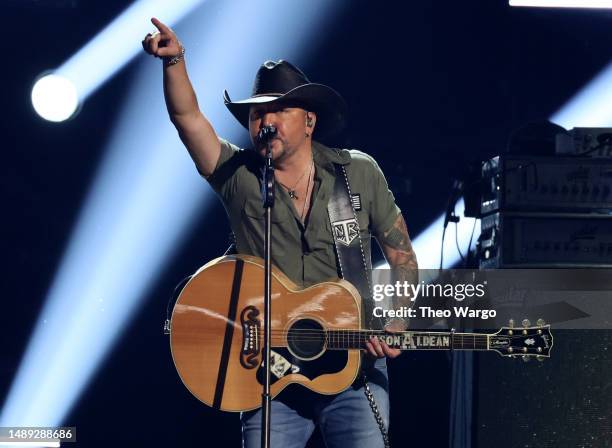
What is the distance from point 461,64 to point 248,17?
1.46m

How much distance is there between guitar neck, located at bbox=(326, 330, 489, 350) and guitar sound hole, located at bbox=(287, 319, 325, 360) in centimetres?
4

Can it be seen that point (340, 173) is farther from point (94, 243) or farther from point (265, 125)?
point (94, 243)

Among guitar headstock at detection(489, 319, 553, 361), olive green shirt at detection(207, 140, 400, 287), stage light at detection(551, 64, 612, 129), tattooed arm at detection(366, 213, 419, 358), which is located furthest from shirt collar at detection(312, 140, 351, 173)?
stage light at detection(551, 64, 612, 129)

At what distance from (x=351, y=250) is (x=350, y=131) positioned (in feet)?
9.56

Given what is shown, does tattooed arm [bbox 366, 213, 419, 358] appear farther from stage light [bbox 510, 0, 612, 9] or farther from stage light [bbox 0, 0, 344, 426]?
stage light [bbox 510, 0, 612, 9]

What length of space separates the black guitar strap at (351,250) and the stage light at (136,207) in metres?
2.67

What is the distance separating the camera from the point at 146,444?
6.45 meters

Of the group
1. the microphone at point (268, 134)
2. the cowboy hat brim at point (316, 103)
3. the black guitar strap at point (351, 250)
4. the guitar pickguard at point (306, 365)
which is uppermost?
the cowboy hat brim at point (316, 103)

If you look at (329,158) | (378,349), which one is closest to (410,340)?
(378,349)

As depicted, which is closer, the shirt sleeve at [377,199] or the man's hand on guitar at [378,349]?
the man's hand on guitar at [378,349]

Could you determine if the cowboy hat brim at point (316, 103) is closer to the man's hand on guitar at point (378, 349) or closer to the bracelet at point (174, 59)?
the bracelet at point (174, 59)

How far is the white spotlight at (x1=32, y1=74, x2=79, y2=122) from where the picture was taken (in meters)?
6.54

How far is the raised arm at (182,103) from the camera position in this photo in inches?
143

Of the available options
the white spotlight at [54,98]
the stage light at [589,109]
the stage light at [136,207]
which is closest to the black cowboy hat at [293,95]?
the stage light at [136,207]
